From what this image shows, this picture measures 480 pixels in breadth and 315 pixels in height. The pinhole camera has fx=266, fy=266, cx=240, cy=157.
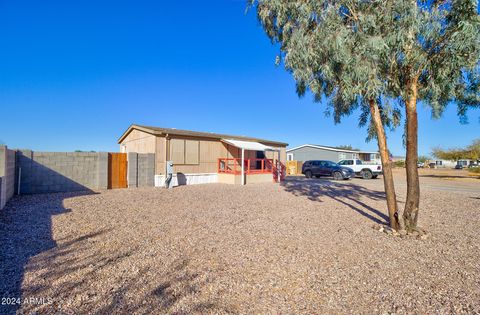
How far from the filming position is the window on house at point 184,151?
1467cm

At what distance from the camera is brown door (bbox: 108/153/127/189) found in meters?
12.7

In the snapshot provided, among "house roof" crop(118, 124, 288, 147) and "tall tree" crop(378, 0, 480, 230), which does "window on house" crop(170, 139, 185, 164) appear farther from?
"tall tree" crop(378, 0, 480, 230)

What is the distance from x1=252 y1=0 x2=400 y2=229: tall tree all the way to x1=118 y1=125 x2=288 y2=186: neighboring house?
9.27 metres

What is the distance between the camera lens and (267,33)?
697 cm

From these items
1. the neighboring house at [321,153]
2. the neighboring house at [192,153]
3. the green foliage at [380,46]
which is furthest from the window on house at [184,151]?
the neighboring house at [321,153]

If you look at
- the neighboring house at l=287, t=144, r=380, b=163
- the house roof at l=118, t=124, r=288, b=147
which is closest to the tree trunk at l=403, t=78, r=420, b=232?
the house roof at l=118, t=124, r=288, b=147

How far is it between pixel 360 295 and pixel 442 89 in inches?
221

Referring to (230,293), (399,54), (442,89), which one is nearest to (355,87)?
(399,54)

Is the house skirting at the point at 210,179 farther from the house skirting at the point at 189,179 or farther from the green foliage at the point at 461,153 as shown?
the green foliage at the point at 461,153

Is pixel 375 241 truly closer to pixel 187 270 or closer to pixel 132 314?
pixel 187 270

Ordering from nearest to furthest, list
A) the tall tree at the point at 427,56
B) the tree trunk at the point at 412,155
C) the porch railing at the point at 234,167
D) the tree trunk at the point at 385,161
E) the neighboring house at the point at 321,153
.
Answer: the tall tree at the point at 427,56
the tree trunk at the point at 412,155
the tree trunk at the point at 385,161
the porch railing at the point at 234,167
the neighboring house at the point at 321,153

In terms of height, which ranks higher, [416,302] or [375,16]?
[375,16]

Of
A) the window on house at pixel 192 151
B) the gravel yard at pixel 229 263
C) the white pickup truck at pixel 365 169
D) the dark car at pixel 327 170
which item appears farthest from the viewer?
the white pickup truck at pixel 365 169

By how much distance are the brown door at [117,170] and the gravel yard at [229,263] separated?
5065 millimetres
